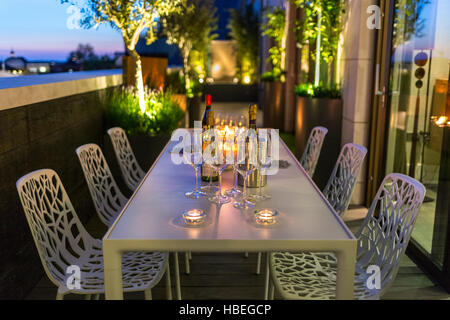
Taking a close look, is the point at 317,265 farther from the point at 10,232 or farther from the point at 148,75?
the point at 148,75

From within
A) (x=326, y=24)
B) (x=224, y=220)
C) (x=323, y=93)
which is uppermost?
(x=326, y=24)

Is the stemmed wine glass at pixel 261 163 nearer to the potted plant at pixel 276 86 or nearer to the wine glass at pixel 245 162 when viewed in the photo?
the wine glass at pixel 245 162

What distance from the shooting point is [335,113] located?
5.13 m

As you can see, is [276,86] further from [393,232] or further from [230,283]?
[393,232]

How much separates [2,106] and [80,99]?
171 centimetres

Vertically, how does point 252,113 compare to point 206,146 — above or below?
above

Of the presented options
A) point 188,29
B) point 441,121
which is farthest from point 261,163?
point 188,29

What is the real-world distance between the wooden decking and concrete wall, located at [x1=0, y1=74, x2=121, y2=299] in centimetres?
23

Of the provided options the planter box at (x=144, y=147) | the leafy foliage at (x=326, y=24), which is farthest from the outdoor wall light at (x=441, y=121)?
the planter box at (x=144, y=147)

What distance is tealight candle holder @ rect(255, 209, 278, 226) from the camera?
182 centimetres

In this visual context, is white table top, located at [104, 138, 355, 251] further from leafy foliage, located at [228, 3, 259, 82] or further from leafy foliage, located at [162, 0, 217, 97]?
leafy foliage, located at [228, 3, 259, 82]

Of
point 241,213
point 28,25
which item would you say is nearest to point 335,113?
point 241,213

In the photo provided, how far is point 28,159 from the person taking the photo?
3055mm

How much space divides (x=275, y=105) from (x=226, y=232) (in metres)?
8.34
